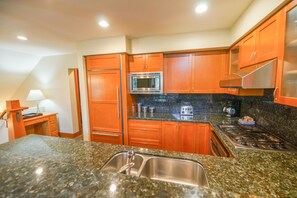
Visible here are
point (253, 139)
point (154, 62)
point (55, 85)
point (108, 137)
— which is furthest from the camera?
point (55, 85)

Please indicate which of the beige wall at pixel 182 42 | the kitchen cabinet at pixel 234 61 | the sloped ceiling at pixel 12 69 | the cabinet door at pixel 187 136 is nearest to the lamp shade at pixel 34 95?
the sloped ceiling at pixel 12 69

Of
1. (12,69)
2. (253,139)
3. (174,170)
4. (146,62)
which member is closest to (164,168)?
(174,170)

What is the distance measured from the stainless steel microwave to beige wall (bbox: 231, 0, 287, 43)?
4.50 feet

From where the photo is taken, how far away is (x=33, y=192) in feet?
→ 2.04

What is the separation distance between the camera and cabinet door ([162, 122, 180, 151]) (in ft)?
8.09

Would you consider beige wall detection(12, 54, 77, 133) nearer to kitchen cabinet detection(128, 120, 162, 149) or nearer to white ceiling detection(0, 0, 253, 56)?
white ceiling detection(0, 0, 253, 56)

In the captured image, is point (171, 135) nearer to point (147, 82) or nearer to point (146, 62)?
point (147, 82)

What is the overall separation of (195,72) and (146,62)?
0.99 m

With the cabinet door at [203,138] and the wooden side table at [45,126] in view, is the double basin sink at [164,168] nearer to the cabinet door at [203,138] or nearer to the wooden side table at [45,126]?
the cabinet door at [203,138]

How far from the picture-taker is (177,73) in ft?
8.87

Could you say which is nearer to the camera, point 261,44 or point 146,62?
point 261,44

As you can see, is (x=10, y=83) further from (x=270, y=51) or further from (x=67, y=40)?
(x=270, y=51)

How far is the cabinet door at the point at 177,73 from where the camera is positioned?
8.70 feet

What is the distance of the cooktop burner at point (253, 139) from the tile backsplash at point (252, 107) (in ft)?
0.37
